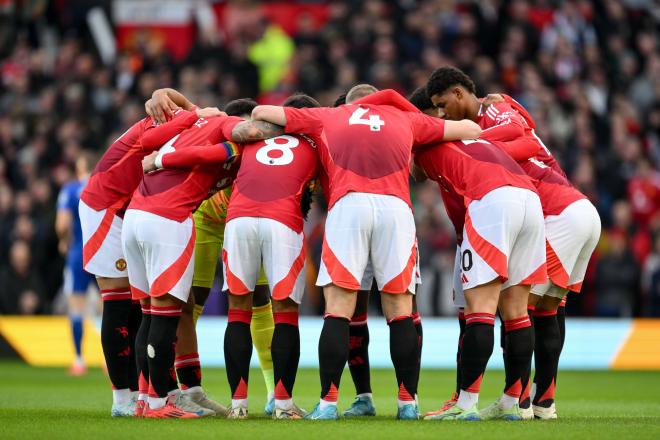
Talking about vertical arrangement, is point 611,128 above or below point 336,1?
below

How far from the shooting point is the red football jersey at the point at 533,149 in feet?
28.9

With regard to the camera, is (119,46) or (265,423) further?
(119,46)

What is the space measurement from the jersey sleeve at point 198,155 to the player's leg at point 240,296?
53 centimetres

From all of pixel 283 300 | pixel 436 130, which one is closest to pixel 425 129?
pixel 436 130

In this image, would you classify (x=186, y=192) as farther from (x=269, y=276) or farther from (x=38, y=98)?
(x=38, y=98)

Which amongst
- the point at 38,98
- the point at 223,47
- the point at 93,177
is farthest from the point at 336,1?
the point at 93,177

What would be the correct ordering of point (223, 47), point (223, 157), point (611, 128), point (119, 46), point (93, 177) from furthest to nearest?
point (119, 46), point (223, 47), point (611, 128), point (93, 177), point (223, 157)

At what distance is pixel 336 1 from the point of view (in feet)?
71.4

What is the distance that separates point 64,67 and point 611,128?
10043 millimetres

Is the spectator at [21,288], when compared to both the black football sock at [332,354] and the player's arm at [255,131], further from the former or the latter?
the black football sock at [332,354]

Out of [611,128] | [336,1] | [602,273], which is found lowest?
[602,273]

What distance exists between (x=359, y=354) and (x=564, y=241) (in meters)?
1.83

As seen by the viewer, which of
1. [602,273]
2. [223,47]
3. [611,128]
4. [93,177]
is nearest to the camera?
[93,177]

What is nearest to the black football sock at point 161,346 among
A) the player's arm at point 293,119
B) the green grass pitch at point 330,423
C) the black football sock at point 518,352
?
the green grass pitch at point 330,423
